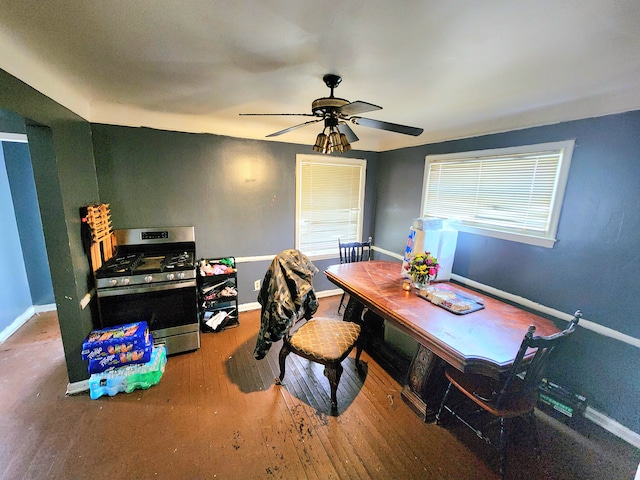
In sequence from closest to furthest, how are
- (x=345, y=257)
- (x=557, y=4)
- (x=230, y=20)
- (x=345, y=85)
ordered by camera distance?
(x=557, y=4) → (x=230, y=20) → (x=345, y=85) → (x=345, y=257)

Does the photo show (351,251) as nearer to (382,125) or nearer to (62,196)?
(382,125)

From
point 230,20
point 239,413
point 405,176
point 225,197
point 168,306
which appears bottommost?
point 239,413

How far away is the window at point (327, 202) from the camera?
3.49 meters

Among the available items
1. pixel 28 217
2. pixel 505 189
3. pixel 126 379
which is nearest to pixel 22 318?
pixel 28 217

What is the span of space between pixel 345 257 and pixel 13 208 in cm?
386

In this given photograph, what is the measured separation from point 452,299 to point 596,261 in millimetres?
989

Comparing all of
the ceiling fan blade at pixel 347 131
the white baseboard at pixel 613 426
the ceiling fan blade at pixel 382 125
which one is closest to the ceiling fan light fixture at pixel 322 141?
the ceiling fan blade at pixel 347 131

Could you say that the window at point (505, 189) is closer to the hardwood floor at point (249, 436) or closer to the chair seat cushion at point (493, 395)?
the chair seat cushion at point (493, 395)

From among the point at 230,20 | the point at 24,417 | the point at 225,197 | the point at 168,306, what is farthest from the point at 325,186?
the point at 24,417

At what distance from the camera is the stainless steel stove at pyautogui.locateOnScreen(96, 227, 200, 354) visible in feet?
7.29

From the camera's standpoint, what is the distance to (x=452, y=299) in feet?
6.91

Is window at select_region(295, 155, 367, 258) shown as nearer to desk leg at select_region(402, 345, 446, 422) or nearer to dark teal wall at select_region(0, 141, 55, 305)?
desk leg at select_region(402, 345, 446, 422)

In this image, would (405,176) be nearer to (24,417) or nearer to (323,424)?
(323,424)

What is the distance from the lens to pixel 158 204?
2773 mm
